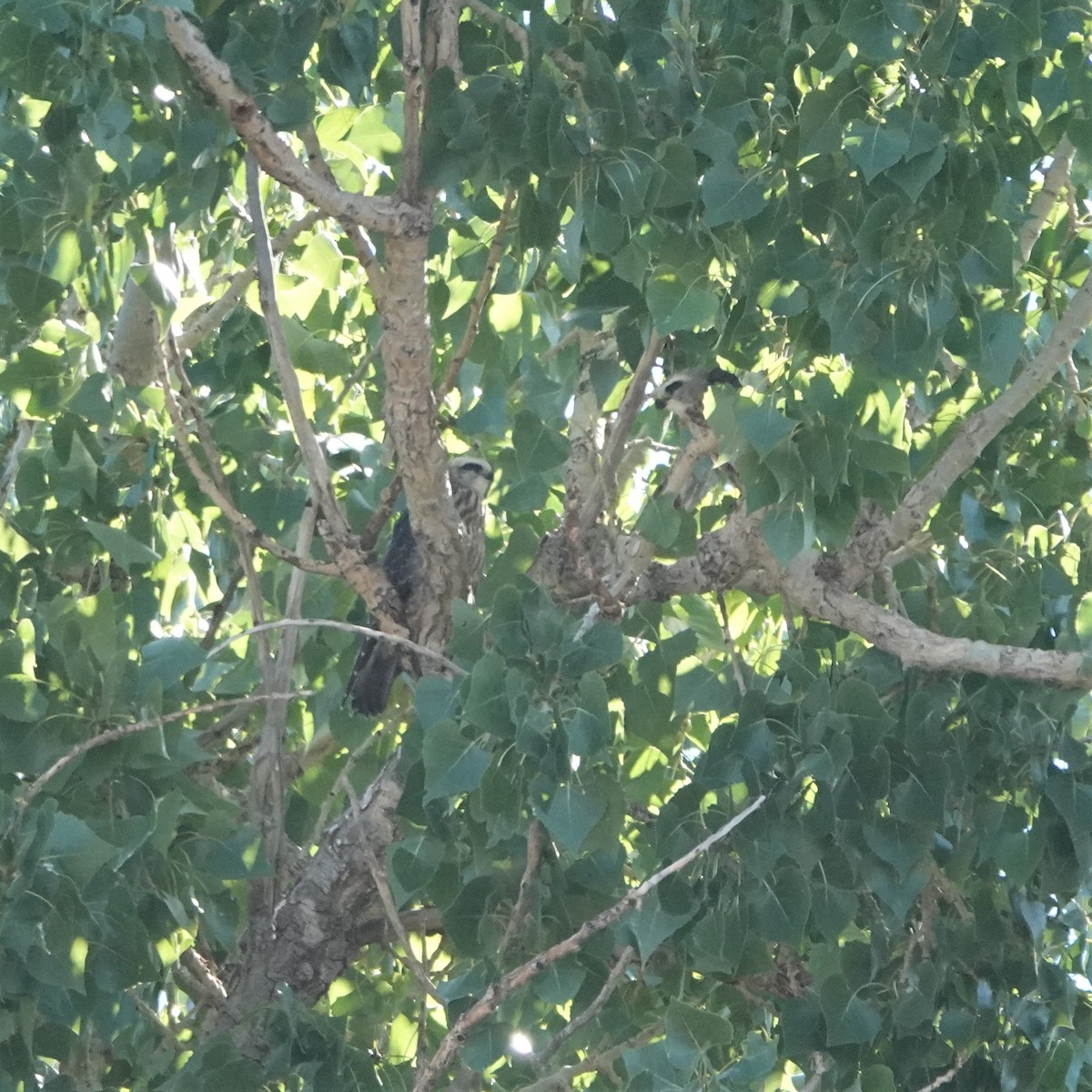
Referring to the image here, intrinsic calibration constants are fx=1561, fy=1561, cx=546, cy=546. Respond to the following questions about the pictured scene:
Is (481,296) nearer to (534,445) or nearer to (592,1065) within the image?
(534,445)

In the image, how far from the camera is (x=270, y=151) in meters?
2.37

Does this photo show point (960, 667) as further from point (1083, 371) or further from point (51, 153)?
point (51, 153)

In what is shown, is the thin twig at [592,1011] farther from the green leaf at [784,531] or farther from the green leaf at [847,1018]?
the green leaf at [784,531]

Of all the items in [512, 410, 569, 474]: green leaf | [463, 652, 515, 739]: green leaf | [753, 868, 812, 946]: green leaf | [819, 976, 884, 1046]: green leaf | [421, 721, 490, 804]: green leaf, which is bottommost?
[819, 976, 884, 1046]: green leaf

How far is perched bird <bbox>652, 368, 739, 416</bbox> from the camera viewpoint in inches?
113

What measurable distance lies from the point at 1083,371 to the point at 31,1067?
2.20m

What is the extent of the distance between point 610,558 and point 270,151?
3.37 feet

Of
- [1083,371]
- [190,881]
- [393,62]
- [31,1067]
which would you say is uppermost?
[393,62]

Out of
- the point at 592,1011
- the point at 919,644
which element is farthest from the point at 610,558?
the point at 592,1011

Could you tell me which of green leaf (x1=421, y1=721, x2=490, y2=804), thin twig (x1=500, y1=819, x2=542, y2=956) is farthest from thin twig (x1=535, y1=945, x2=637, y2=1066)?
green leaf (x1=421, y1=721, x2=490, y2=804)

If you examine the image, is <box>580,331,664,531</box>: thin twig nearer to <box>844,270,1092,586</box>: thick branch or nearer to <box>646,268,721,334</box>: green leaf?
<box>646,268,721,334</box>: green leaf

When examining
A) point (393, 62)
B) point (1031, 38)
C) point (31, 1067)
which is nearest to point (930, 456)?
point (1031, 38)

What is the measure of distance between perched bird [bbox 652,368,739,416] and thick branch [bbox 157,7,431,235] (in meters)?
0.61

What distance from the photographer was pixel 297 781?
139 inches
